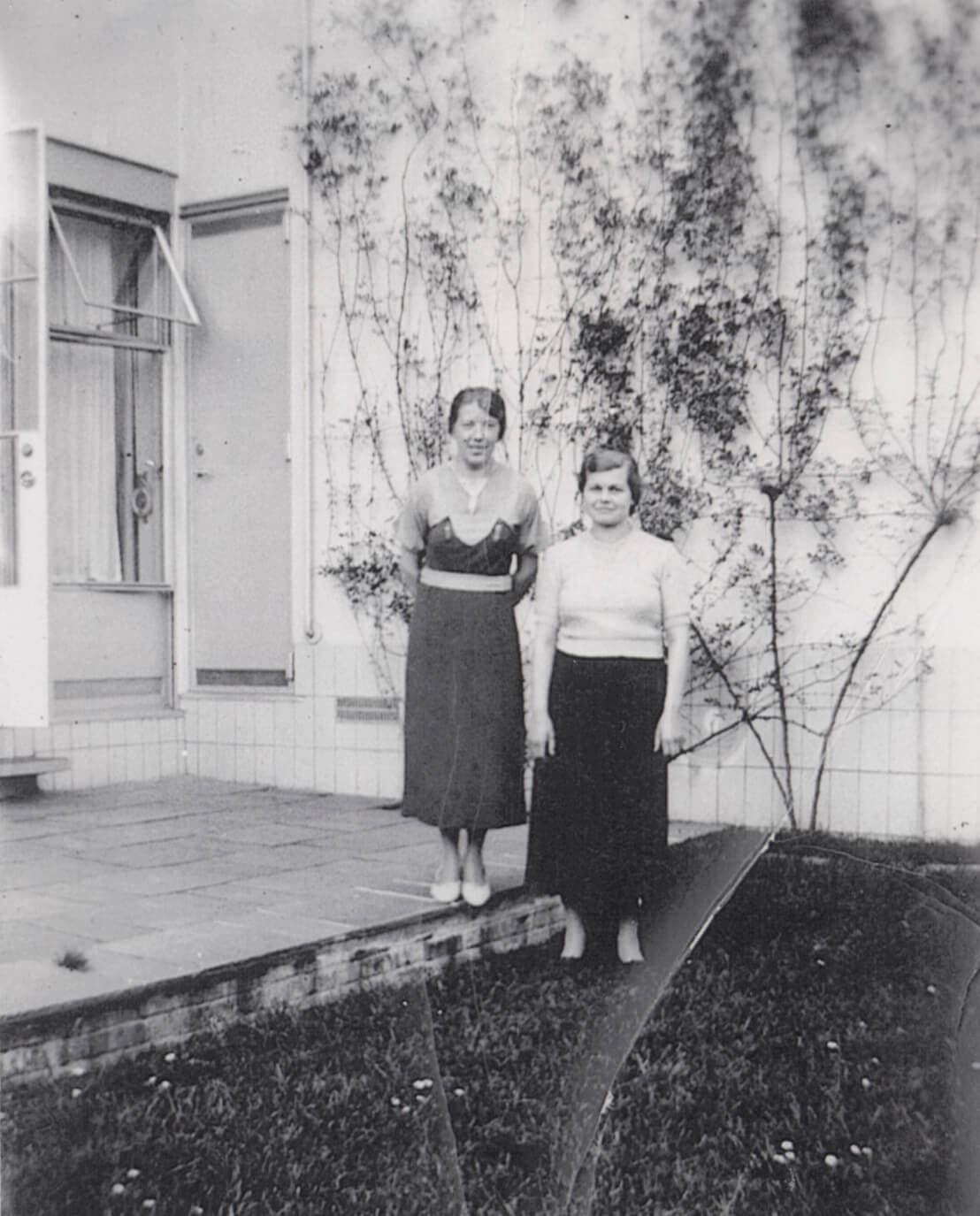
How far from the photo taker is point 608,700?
3.26 meters

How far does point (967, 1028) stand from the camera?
2914mm

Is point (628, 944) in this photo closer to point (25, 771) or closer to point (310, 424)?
point (25, 771)

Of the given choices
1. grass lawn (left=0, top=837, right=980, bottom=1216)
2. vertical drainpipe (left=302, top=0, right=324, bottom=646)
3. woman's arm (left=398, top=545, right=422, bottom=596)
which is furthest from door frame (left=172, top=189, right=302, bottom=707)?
grass lawn (left=0, top=837, right=980, bottom=1216)

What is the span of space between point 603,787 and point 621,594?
50 cm

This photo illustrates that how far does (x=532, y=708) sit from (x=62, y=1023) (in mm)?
1401

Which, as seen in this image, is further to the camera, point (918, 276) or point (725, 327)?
point (725, 327)

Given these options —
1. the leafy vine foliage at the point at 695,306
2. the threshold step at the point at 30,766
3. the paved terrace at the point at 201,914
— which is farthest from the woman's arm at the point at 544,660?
the threshold step at the point at 30,766

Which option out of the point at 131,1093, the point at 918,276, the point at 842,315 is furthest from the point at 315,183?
the point at 131,1093

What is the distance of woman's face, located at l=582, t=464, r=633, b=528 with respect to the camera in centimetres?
324

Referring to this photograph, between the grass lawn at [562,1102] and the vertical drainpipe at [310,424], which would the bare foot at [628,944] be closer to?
the grass lawn at [562,1102]

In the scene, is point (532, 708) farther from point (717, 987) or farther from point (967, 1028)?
point (967, 1028)

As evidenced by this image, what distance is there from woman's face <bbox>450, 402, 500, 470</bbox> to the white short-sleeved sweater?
379 mm

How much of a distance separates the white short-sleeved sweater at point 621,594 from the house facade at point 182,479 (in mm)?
1663

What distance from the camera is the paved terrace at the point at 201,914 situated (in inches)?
103
